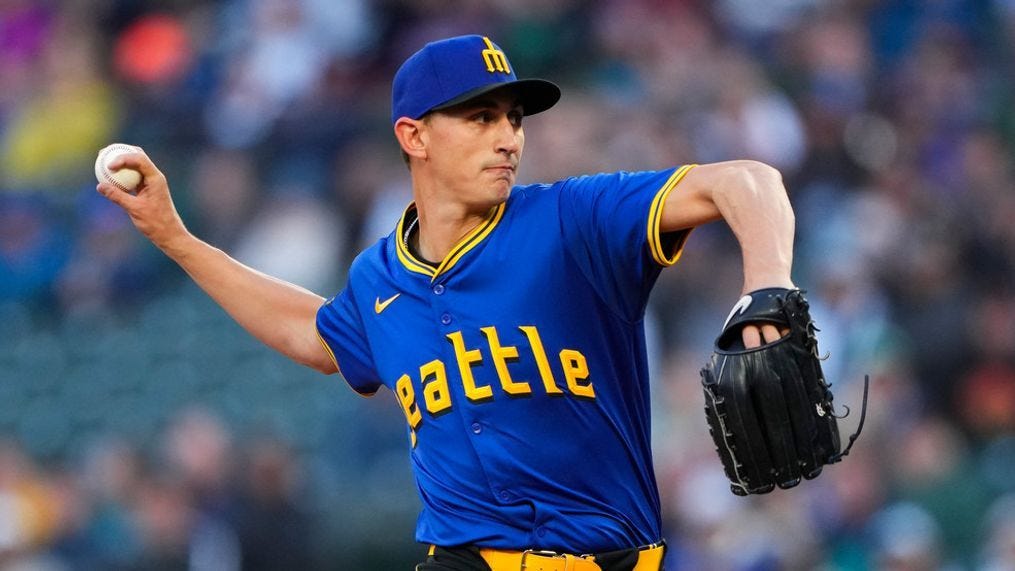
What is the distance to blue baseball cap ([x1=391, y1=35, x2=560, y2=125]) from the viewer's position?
3873 mm

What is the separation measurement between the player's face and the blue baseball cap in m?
0.04

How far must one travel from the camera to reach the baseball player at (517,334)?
3.70 meters

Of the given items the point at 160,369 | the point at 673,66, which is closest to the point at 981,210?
the point at 673,66

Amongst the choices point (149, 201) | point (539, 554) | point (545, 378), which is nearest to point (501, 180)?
point (545, 378)

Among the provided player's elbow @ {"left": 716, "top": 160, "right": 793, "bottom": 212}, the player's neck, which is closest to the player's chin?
the player's neck

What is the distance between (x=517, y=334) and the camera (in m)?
3.73

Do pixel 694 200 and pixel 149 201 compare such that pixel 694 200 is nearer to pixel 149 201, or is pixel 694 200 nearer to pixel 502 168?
pixel 502 168

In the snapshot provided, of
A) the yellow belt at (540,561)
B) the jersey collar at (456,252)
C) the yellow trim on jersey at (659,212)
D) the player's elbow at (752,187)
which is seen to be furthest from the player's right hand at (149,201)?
the player's elbow at (752,187)

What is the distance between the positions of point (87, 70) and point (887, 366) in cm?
632

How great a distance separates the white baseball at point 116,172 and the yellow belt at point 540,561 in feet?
4.93

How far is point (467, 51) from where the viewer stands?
3.91m

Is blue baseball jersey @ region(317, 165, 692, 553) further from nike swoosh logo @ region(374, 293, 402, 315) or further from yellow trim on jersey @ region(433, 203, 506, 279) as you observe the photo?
nike swoosh logo @ region(374, 293, 402, 315)

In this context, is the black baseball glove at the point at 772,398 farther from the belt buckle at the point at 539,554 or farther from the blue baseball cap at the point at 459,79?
the blue baseball cap at the point at 459,79

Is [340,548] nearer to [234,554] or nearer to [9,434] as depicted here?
[234,554]
